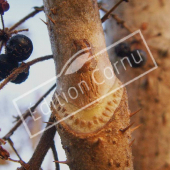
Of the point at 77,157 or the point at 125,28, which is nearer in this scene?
the point at 77,157

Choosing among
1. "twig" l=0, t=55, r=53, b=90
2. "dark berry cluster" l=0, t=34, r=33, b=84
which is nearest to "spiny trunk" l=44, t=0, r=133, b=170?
"twig" l=0, t=55, r=53, b=90

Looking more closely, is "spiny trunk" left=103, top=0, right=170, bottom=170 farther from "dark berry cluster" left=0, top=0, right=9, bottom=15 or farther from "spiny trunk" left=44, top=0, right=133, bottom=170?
"dark berry cluster" left=0, top=0, right=9, bottom=15

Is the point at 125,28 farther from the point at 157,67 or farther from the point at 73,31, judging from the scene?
the point at 73,31

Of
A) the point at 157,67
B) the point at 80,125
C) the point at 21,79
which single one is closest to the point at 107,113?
the point at 80,125

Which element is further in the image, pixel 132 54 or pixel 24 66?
pixel 132 54

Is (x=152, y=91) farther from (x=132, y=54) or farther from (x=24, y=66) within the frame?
(x=24, y=66)

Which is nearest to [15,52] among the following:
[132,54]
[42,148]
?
[42,148]

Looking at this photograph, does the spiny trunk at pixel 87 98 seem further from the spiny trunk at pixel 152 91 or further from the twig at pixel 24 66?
the spiny trunk at pixel 152 91
